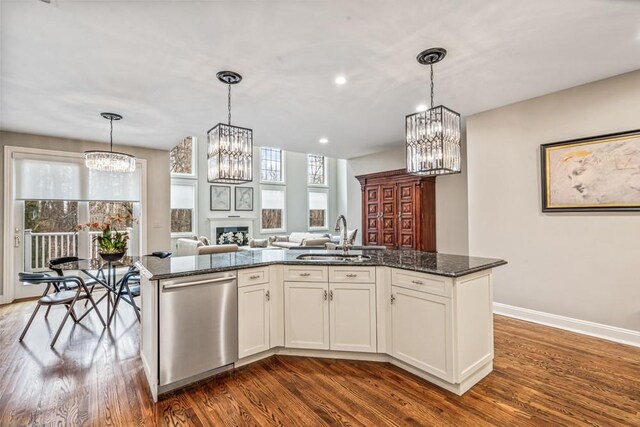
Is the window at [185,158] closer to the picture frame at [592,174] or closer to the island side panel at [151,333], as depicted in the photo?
the island side panel at [151,333]

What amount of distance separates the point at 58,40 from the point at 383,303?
10.5 ft

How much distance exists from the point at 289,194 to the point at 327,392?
29.2 ft

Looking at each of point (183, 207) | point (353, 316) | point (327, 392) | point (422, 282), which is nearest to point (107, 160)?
point (353, 316)

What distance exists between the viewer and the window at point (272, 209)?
1027cm

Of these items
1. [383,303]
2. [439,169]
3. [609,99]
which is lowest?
[383,303]

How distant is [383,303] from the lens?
2.58m

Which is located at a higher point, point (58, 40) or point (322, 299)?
point (58, 40)

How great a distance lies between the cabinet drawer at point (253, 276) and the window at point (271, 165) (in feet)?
25.9

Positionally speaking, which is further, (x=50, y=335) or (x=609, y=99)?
(x=50, y=335)

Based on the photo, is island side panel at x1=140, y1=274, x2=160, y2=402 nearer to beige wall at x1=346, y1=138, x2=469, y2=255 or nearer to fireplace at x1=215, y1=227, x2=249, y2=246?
beige wall at x1=346, y1=138, x2=469, y2=255

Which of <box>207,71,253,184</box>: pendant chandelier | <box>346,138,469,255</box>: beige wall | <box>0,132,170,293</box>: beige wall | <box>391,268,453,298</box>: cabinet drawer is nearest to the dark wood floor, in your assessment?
<box>391,268,453,298</box>: cabinet drawer

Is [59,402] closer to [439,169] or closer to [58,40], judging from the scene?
[58,40]

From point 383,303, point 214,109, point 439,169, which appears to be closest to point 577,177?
point 439,169

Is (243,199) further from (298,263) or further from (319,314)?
(319,314)
